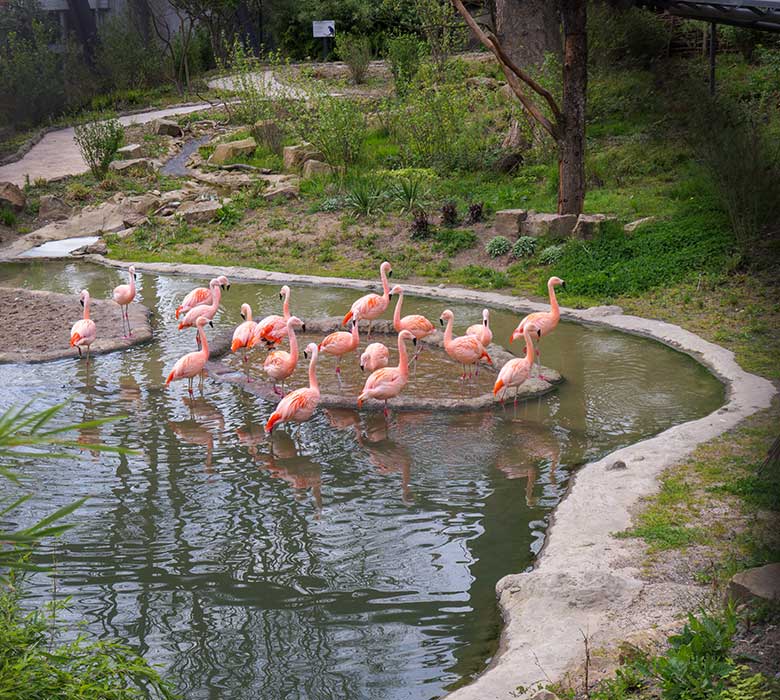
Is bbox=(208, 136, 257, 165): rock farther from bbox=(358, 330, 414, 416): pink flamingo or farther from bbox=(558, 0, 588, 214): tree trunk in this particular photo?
bbox=(358, 330, 414, 416): pink flamingo

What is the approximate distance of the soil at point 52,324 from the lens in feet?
31.5

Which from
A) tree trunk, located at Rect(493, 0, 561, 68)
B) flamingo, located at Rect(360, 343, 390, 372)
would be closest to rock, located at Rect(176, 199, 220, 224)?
tree trunk, located at Rect(493, 0, 561, 68)

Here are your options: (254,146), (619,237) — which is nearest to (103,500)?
(619,237)

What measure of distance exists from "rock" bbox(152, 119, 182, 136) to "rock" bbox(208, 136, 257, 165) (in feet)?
11.3

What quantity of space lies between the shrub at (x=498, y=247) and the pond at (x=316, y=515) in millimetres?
3499

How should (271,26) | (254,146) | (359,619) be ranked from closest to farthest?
(359,619), (254,146), (271,26)

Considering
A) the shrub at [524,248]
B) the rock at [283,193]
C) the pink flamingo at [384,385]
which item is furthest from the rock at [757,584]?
the rock at [283,193]

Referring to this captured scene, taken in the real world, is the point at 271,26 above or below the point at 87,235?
above

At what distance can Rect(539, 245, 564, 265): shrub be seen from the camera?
12.3 metres

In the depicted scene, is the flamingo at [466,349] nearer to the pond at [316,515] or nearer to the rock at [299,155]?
the pond at [316,515]

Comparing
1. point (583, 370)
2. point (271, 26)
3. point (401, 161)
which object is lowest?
point (583, 370)

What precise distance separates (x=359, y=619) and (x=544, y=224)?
890 cm

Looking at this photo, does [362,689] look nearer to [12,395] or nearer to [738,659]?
[738,659]

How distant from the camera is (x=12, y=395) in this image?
8320mm
